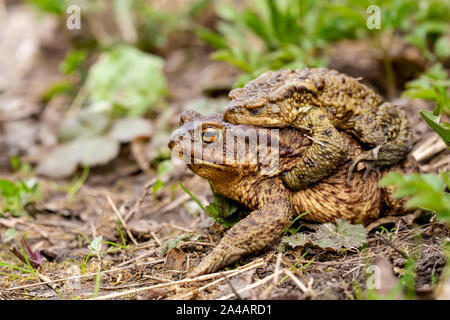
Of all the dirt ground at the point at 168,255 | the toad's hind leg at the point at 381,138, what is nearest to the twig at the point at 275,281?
the dirt ground at the point at 168,255

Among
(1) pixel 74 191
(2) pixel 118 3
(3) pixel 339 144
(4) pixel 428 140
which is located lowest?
(1) pixel 74 191

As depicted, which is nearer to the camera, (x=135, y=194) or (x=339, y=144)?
(x=339, y=144)

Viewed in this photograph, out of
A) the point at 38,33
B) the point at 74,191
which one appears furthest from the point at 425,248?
the point at 38,33

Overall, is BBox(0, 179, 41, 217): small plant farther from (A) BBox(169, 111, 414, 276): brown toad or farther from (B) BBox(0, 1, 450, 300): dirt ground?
(A) BBox(169, 111, 414, 276): brown toad

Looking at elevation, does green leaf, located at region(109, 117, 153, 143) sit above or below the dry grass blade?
above

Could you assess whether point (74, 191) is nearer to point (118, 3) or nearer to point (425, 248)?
point (425, 248)

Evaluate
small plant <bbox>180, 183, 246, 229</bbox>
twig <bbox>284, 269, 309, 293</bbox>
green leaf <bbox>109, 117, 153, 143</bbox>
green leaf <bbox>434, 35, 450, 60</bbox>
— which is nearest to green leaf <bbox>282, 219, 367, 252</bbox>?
twig <bbox>284, 269, 309, 293</bbox>
